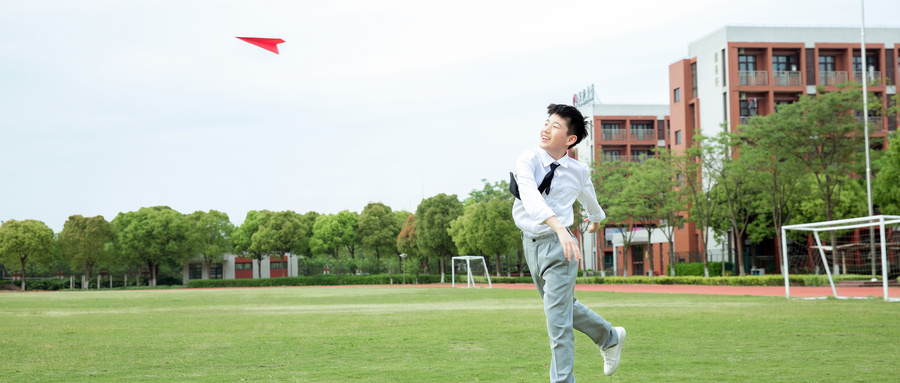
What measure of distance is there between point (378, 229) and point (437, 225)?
526 inches

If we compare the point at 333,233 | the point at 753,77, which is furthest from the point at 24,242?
the point at 753,77

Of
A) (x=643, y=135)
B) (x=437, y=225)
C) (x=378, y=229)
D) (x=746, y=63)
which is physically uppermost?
(x=746, y=63)

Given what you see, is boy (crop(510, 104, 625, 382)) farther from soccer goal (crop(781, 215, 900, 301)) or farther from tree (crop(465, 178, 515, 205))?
tree (crop(465, 178, 515, 205))

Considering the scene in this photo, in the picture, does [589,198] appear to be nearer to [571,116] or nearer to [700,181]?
[571,116]

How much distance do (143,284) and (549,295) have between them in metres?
75.5

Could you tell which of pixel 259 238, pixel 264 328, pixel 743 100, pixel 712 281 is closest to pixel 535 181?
pixel 264 328

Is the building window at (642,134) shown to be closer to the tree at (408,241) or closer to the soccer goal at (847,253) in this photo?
the tree at (408,241)

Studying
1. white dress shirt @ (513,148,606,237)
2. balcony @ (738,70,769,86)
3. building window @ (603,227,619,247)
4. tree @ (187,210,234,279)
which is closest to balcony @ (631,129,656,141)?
building window @ (603,227,619,247)

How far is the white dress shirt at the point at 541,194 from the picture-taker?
4.35m

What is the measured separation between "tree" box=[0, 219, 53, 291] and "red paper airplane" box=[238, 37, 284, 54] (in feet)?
214

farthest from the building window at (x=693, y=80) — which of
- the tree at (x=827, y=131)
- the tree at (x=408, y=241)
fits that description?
the tree at (x=408, y=241)

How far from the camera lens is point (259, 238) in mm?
73812

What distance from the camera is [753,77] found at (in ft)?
165

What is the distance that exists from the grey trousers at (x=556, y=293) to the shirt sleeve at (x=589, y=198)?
50 cm
